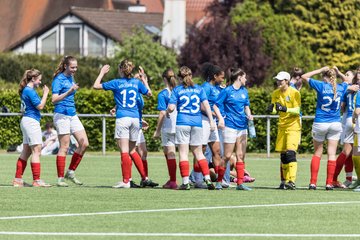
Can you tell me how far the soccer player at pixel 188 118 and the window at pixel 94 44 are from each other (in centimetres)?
6317

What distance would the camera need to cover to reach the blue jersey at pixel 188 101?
2122cm

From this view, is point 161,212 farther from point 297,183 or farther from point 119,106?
point 297,183

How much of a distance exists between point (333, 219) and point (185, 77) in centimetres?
558

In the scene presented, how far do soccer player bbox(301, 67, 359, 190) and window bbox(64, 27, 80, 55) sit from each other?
63123 mm

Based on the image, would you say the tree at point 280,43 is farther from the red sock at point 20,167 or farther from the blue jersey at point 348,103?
the red sock at point 20,167

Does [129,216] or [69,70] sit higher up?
[69,70]

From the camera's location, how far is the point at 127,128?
2169cm

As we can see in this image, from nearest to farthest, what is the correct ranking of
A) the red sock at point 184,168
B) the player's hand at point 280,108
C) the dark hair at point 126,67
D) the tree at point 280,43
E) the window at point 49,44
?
the red sock at point 184,168, the player's hand at point 280,108, the dark hair at point 126,67, the tree at point 280,43, the window at point 49,44

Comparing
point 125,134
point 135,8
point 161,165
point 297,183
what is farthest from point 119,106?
point 135,8

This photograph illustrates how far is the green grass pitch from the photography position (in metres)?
14.7

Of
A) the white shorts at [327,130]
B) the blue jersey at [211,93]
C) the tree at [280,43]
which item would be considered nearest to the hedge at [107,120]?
the blue jersey at [211,93]

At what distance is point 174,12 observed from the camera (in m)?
81.5

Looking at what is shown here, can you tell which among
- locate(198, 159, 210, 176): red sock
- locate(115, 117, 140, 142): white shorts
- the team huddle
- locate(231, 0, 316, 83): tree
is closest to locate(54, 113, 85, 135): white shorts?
the team huddle

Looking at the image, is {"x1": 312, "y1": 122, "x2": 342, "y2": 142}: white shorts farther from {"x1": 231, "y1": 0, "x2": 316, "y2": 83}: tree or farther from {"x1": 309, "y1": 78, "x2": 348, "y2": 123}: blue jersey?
{"x1": 231, "y1": 0, "x2": 316, "y2": 83}: tree
